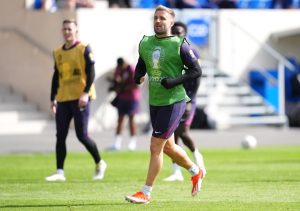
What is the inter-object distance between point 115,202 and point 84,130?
3438 millimetres

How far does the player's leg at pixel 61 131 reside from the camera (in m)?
16.7

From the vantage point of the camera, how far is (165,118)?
13.5 m

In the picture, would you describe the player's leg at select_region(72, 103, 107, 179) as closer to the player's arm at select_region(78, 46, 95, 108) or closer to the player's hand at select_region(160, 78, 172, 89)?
the player's arm at select_region(78, 46, 95, 108)

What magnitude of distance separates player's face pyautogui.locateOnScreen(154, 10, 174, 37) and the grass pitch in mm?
2150

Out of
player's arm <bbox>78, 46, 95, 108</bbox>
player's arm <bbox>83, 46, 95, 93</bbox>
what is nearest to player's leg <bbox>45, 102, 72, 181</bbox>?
player's arm <bbox>78, 46, 95, 108</bbox>

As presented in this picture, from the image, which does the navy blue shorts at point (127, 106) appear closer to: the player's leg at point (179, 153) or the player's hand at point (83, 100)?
the player's hand at point (83, 100)

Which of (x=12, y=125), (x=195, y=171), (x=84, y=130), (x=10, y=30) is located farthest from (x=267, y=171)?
(x=10, y=30)

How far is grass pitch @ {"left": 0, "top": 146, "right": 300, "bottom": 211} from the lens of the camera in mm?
13164

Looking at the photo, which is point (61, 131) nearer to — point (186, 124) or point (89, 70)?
point (89, 70)

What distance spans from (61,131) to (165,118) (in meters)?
3.66

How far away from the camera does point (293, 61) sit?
3584 cm

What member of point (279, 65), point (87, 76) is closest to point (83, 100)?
point (87, 76)

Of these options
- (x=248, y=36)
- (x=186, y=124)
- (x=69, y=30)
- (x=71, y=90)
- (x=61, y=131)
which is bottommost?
(x=248, y=36)

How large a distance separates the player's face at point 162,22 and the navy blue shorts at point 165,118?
3.05ft
